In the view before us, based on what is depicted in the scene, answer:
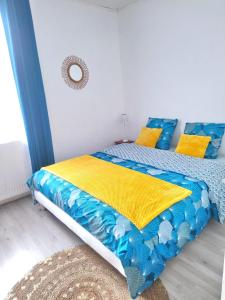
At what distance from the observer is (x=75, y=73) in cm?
323

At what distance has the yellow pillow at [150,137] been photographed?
3.11 metres

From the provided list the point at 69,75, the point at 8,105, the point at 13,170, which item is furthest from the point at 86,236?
the point at 69,75

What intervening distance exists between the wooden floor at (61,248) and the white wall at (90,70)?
1.13 meters

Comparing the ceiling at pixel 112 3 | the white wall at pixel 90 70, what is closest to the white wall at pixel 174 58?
the ceiling at pixel 112 3

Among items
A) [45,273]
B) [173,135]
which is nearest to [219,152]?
[173,135]

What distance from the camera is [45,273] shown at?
173cm

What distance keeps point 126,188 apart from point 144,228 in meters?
0.49

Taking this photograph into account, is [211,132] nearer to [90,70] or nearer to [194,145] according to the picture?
[194,145]

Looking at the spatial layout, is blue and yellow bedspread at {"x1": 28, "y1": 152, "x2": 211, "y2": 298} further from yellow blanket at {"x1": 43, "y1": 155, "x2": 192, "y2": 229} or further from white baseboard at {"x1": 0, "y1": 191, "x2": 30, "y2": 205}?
white baseboard at {"x1": 0, "y1": 191, "x2": 30, "y2": 205}

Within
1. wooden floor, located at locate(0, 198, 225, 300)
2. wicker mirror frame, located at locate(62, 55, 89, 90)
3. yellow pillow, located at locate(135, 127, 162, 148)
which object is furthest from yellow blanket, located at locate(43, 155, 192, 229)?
wicker mirror frame, located at locate(62, 55, 89, 90)

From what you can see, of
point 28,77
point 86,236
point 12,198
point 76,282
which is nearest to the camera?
point 76,282

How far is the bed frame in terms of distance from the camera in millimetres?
1538

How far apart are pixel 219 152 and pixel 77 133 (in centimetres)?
208

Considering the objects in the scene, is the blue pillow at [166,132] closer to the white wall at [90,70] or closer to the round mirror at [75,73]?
the white wall at [90,70]
